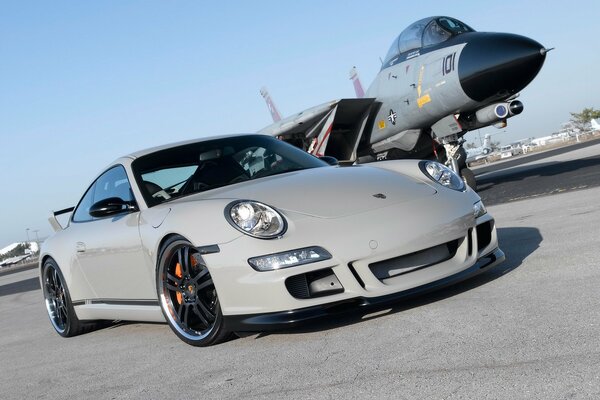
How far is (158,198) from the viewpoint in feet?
16.8

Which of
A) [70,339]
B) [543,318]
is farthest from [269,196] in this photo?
[70,339]

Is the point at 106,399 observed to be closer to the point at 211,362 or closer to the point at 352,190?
the point at 211,362

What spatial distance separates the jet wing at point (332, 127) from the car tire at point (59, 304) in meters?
10.5

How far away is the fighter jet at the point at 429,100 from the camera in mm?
12655

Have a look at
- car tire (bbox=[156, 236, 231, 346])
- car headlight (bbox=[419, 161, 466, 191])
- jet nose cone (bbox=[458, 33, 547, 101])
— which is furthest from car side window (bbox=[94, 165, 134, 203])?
jet nose cone (bbox=[458, 33, 547, 101])

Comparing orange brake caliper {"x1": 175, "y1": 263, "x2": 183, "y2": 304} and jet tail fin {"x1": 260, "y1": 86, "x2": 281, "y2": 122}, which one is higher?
orange brake caliper {"x1": 175, "y1": 263, "x2": 183, "y2": 304}

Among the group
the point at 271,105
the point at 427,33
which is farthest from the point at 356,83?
the point at 427,33

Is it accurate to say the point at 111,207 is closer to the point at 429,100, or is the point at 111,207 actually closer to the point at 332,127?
the point at 429,100

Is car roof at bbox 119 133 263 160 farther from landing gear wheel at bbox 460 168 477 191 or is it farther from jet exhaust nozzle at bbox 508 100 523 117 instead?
landing gear wheel at bbox 460 168 477 191

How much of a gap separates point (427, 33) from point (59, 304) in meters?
10.4

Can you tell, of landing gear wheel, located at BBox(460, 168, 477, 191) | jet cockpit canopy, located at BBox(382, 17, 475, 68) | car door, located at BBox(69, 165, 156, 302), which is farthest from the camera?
landing gear wheel, located at BBox(460, 168, 477, 191)

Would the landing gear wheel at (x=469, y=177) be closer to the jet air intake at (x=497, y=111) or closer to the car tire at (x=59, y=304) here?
the jet air intake at (x=497, y=111)

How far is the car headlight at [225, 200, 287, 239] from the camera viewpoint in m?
4.05

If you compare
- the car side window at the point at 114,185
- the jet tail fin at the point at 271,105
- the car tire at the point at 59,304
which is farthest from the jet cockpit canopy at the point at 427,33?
the jet tail fin at the point at 271,105
